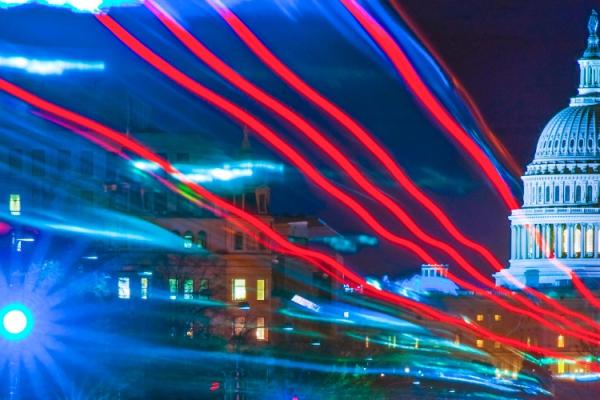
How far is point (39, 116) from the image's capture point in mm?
78375

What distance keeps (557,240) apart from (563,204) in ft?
11.4

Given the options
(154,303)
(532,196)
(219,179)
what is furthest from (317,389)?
(532,196)

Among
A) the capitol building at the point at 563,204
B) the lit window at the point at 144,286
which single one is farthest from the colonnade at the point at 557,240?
the lit window at the point at 144,286

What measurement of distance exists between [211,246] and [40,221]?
24.1m

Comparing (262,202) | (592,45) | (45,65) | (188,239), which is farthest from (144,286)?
(592,45)

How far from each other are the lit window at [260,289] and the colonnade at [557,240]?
95110mm

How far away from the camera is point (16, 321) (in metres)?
24.5

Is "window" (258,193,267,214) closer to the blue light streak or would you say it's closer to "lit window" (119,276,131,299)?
the blue light streak

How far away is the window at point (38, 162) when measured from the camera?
7481cm

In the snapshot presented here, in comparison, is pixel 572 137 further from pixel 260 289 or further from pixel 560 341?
pixel 260 289

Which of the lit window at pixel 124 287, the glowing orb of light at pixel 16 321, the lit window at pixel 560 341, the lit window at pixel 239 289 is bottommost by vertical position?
the glowing orb of light at pixel 16 321

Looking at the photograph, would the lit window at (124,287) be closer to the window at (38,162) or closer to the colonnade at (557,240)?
the window at (38,162)

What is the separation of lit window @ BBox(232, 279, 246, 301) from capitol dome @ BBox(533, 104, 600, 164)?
10115 centimetres

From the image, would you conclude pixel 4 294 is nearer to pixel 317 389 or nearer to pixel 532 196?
pixel 317 389
